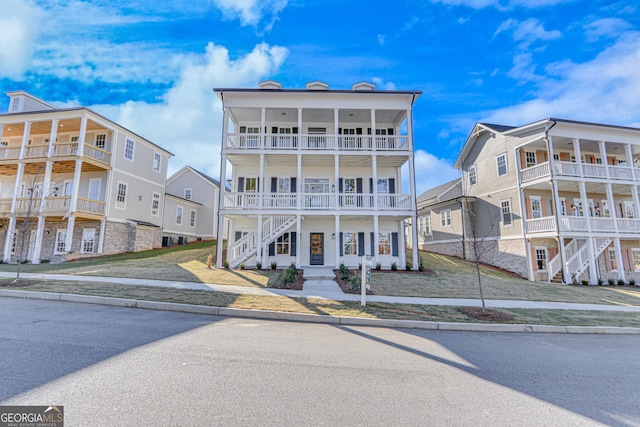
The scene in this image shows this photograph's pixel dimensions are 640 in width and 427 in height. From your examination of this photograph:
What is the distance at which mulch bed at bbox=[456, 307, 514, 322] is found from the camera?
824cm

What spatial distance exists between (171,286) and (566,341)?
11575 mm

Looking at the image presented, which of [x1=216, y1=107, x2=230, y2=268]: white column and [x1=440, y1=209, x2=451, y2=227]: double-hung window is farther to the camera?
[x1=440, y1=209, x2=451, y2=227]: double-hung window

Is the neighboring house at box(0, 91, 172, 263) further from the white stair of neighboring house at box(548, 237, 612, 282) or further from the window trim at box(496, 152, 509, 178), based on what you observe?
the white stair of neighboring house at box(548, 237, 612, 282)

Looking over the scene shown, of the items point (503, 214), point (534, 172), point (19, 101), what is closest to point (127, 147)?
point (19, 101)

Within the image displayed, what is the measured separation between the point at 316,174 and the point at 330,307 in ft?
41.9

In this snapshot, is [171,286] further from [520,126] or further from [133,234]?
[520,126]

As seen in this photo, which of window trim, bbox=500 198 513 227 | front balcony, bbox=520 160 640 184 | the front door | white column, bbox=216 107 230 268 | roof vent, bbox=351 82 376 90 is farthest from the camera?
window trim, bbox=500 198 513 227

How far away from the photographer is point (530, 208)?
2072cm

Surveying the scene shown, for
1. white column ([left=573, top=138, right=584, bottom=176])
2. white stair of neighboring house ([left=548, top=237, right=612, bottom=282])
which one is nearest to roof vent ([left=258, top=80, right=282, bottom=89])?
white column ([left=573, top=138, right=584, bottom=176])

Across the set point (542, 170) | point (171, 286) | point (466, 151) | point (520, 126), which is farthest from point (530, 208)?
point (171, 286)

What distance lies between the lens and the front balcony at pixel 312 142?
18500 millimetres

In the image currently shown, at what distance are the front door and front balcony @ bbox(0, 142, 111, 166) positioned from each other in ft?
51.4

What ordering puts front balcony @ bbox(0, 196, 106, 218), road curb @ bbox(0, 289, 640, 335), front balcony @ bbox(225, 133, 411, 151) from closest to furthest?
road curb @ bbox(0, 289, 640, 335) → front balcony @ bbox(225, 133, 411, 151) → front balcony @ bbox(0, 196, 106, 218)

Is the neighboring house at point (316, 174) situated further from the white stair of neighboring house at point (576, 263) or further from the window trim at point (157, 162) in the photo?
the window trim at point (157, 162)
